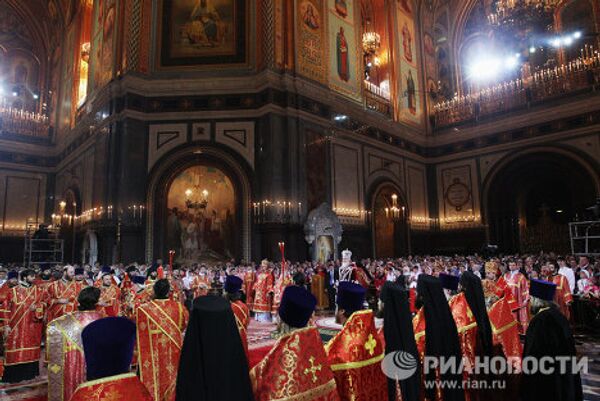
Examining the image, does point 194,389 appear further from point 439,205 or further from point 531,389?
point 439,205

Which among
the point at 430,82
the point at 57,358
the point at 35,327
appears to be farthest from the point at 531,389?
the point at 430,82

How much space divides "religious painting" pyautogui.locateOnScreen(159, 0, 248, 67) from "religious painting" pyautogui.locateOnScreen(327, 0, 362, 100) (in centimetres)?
444

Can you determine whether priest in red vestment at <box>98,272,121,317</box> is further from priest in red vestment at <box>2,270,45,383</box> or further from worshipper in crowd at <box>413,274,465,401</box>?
worshipper in crowd at <box>413,274,465,401</box>

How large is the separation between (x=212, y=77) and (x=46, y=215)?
14.8 meters

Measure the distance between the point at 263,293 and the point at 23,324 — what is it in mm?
6535

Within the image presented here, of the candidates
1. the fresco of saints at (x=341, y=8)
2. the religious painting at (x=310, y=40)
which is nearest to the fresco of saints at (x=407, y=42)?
the fresco of saints at (x=341, y=8)

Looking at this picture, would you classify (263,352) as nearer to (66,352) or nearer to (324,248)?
(66,352)

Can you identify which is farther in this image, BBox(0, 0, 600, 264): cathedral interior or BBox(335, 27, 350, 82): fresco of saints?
BBox(335, 27, 350, 82): fresco of saints

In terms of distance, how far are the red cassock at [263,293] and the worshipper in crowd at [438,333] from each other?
8.76 meters

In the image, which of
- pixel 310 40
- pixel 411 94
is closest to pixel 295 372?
pixel 310 40

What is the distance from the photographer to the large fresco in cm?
2631

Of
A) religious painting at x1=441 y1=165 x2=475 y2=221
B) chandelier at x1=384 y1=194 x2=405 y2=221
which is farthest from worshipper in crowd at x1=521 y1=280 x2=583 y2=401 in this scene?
religious painting at x1=441 y1=165 x2=475 y2=221

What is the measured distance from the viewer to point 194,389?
2188 millimetres

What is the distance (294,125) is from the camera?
1870cm
